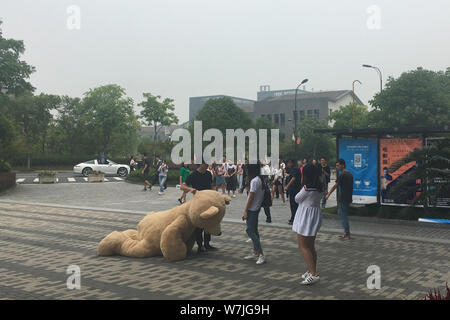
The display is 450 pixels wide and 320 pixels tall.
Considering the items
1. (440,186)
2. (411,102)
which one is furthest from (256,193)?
(411,102)

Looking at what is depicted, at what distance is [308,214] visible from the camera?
254 inches

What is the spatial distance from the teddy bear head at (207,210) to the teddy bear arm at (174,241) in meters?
0.28

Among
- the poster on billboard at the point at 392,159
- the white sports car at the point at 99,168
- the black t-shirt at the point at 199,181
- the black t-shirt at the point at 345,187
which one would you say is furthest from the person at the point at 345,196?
the white sports car at the point at 99,168

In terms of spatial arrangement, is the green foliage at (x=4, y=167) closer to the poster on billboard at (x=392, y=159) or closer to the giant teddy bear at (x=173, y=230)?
the giant teddy bear at (x=173, y=230)

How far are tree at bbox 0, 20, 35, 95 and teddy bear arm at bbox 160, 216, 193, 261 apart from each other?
1908 inches

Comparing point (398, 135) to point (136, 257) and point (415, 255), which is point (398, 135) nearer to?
point (415, 255)

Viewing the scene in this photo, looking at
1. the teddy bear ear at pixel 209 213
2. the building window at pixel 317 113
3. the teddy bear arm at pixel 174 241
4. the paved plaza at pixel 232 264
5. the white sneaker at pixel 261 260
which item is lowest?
the paved plaza at pixel 232 264

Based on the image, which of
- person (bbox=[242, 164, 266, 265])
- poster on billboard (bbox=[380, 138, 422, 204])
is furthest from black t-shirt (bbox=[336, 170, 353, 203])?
poster on billboard (bbox=[380, 138, 422, 204])

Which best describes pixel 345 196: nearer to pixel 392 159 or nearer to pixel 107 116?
pixel 392 159

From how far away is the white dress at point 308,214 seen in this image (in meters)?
6.41

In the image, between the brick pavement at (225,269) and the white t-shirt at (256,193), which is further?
the white t-shirt at (256,193)

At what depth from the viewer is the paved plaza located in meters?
5.97

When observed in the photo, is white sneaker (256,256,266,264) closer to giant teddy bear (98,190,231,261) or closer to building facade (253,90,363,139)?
giant teddy bear (98,190,231,261)
